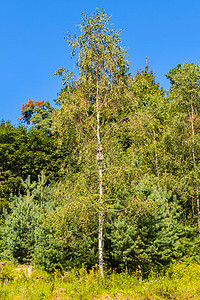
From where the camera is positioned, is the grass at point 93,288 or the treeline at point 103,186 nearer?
the grass at point 93,288

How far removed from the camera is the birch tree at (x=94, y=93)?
8.19 metres

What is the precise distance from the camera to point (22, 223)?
444 inches

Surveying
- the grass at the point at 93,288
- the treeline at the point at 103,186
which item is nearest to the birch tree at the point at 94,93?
the treeline at the point at 103,186

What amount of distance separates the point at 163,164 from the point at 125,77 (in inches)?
227

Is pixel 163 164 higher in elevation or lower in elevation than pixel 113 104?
lower

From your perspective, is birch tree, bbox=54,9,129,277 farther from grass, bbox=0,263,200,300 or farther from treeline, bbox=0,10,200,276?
grass, bbox=0,263,200,300

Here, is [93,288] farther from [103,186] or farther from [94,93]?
[94,93]

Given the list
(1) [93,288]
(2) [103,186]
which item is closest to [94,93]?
(2) [103,186]

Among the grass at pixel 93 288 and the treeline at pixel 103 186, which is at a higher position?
the treeline at pixel 103 186

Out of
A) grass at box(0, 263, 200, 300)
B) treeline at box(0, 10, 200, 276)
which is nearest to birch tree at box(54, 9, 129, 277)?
treeline at box(0, 10, 200, 276)

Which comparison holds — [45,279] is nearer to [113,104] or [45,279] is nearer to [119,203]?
[119,203]

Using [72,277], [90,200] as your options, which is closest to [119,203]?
[90,200]

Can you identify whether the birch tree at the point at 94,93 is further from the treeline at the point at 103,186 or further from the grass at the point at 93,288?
the grass at the point at 93,288

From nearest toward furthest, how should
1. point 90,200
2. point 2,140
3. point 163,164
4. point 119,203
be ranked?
point 90,200
point 119,203
point 163,164
point 2,140
